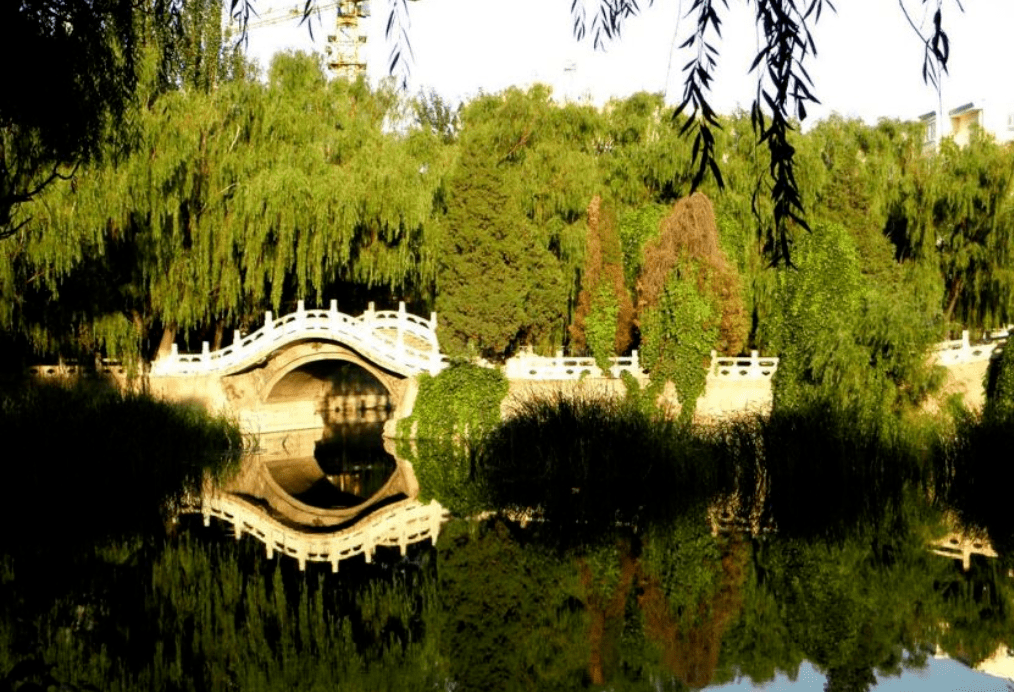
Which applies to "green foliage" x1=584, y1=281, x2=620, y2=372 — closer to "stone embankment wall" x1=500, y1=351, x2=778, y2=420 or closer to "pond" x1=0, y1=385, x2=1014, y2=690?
"stone embankment wall" x1=500, y1=351, x2=778, y2=420

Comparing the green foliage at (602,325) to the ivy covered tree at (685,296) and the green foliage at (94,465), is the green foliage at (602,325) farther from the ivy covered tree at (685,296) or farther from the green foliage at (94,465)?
the green foliage at (94,465)

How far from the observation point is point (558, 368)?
25.8 m

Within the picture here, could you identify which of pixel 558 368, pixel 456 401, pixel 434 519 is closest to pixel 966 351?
pixel 558 368

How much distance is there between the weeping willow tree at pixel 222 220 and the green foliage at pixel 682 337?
5.47 meters

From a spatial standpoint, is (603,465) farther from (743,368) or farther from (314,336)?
(314,336)

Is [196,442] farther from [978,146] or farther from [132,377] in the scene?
[978,146]

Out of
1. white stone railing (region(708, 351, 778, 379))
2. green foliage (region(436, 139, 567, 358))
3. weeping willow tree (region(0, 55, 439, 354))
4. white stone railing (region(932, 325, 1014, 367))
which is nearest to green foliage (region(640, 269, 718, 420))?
white stone railing (region(708, 351, 778, 379))

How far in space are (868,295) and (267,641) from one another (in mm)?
13298

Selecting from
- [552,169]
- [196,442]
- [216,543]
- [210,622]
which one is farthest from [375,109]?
[210,622]

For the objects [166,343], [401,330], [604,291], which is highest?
[604,291]

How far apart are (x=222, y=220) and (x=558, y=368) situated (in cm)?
715

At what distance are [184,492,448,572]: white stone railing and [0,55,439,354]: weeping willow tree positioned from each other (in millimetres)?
6260

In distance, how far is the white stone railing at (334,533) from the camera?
15.5m

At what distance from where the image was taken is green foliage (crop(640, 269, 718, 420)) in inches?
979
